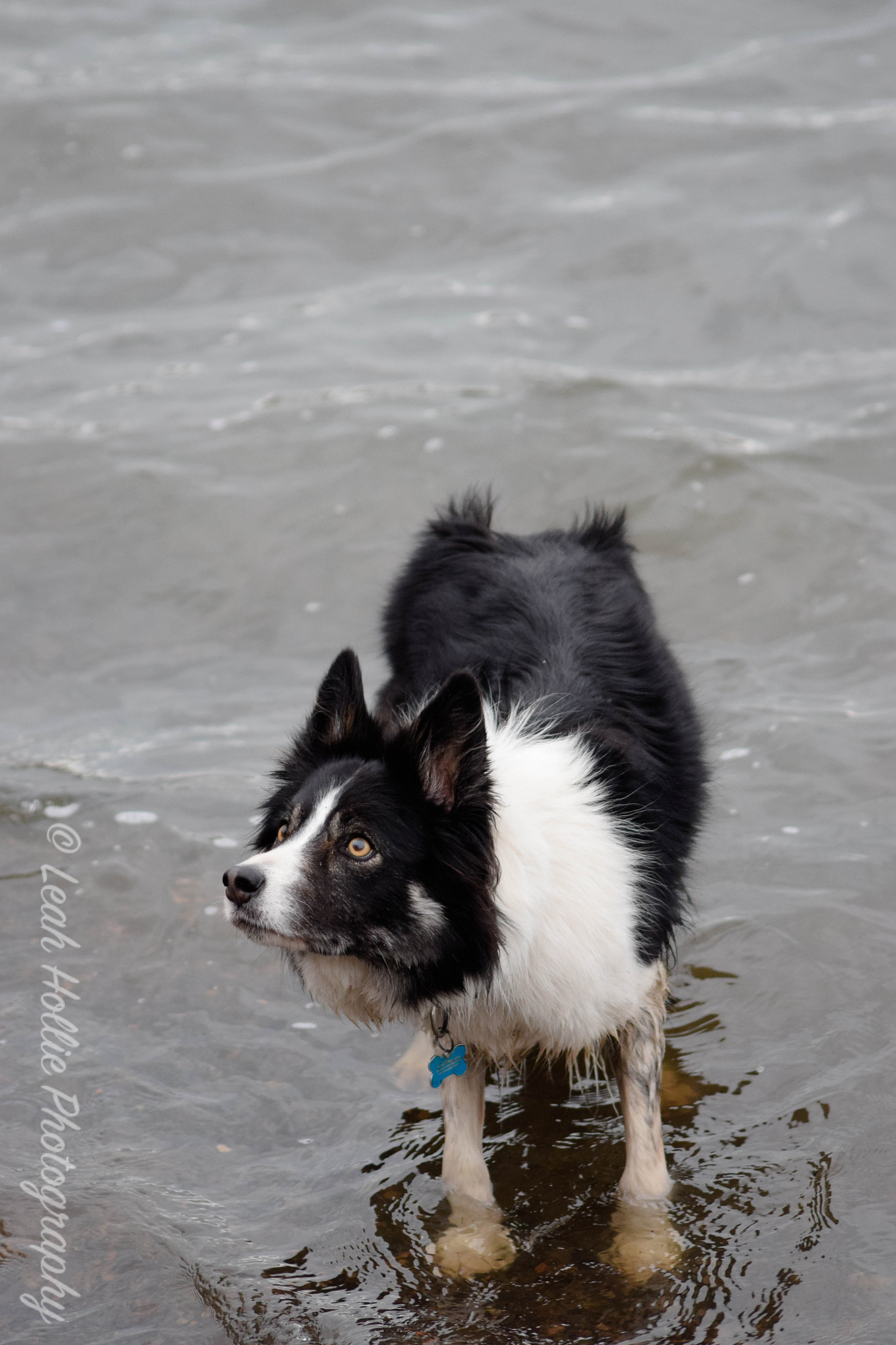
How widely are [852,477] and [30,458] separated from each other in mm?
5665

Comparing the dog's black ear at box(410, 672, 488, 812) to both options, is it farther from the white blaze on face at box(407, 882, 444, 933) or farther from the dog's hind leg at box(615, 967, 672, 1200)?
the dog's hind leg at box(615, 967, 672, 1200)

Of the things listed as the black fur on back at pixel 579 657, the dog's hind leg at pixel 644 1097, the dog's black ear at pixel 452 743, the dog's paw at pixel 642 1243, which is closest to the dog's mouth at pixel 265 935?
the dog's black ear at pixel 452 743

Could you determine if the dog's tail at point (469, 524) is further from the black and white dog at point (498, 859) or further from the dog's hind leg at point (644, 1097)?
the dog's hind leg at point (644, 1097)

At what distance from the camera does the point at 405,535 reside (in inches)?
347

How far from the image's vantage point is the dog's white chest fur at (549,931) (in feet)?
12.0

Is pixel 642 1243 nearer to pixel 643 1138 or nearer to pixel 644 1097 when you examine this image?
pixel 643 1138

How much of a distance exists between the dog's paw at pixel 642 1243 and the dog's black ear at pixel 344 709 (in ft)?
5.40

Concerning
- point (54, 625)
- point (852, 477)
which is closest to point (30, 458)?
point (54, 625)

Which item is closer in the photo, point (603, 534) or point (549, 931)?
point (549, 931)

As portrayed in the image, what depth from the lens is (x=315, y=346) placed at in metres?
10.8

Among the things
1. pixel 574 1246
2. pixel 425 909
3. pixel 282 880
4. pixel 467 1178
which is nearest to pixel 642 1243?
pixel 574 1246

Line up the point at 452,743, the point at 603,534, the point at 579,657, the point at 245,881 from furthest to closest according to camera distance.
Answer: the point at 603,534 → the point at 579,657 → the point at 452,743 → the point at 245,881

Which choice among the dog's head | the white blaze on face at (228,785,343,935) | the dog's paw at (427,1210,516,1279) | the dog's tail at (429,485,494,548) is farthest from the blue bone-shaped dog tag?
the dog's tail at (429,485,494,548)

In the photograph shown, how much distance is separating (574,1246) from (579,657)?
1.82 meters
